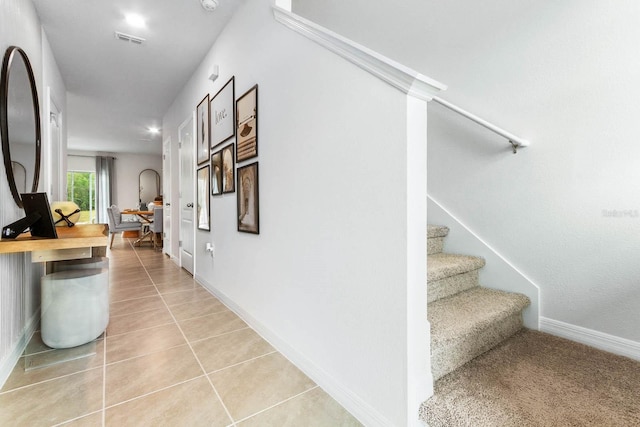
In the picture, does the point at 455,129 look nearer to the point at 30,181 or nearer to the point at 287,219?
the point at 287,219

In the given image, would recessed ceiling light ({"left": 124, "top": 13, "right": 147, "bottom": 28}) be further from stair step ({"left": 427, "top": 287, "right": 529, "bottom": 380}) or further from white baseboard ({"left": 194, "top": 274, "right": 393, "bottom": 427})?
stair step ({"left": 427, "top": 287, "right": 529, "bottom": 380})

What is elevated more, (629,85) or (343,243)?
(629,85)

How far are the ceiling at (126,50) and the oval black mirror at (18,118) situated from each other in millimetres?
932

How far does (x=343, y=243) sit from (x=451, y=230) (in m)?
1.16

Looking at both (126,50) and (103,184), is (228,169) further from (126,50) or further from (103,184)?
(103,184)

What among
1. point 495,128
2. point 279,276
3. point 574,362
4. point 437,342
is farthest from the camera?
point 279,276

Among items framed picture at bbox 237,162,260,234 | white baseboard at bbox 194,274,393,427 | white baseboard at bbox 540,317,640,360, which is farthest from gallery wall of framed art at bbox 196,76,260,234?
white baseboard at bbox 540,317,640,360

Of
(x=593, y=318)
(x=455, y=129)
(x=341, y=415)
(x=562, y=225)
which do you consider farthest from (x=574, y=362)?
(x=455, y=129)

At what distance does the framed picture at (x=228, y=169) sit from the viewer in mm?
2518

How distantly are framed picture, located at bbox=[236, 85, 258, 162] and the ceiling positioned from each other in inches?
37.5

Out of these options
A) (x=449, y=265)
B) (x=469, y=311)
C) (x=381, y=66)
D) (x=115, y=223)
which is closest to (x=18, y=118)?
(x=381, y=66)

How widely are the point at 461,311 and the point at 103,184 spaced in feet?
34.9

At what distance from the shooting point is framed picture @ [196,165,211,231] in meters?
3.16

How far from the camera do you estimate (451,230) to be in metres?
2.12
